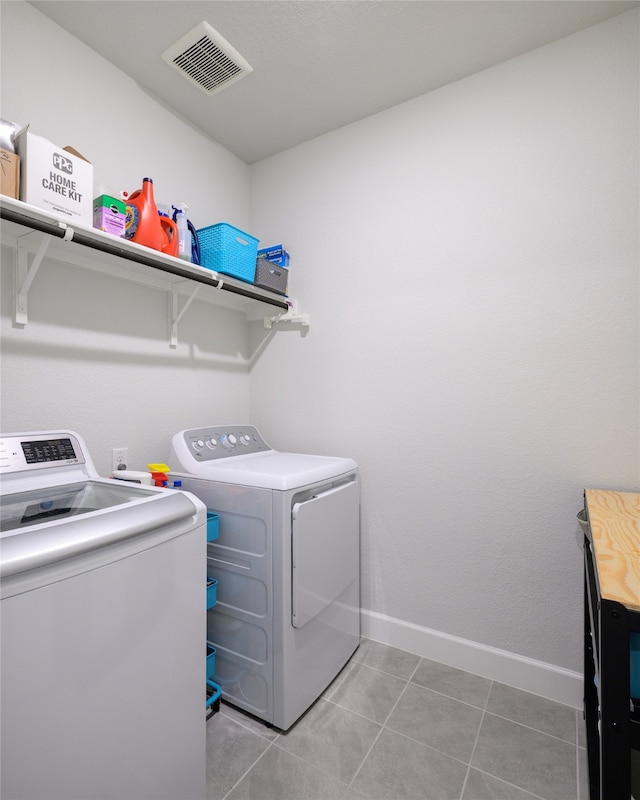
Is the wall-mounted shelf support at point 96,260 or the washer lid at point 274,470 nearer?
the wall-mounted shelf support at point 96,260

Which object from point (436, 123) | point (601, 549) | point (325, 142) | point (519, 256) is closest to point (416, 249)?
point (519, 256)

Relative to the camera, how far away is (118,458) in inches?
73.3

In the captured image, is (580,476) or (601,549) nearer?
(601,549)

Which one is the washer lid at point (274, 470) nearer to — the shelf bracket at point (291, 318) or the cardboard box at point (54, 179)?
the shelf bracket at point (291, 318)

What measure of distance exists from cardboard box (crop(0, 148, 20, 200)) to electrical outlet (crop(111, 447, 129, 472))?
1035 mm

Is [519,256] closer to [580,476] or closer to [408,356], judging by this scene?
[408,356]

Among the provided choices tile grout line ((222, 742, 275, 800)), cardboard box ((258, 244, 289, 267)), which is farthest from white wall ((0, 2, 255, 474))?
tile grout line ((222, 742, 275, 800))

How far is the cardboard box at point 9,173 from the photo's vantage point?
1.30m

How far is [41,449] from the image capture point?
140 cm

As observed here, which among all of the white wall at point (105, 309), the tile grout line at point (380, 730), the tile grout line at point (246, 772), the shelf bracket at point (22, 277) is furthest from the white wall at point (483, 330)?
the shelf bracket at point (22, 277)

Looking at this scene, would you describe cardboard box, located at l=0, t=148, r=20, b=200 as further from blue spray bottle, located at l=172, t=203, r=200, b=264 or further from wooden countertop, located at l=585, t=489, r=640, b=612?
wooden countertop, located at l=585, t=489, r=640, b=612

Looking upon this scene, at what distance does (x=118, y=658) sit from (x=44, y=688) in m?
0.16

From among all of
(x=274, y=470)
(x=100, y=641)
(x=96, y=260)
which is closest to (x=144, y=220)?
(x=96, y=260)

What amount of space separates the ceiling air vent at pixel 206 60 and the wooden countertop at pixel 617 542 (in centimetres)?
227
